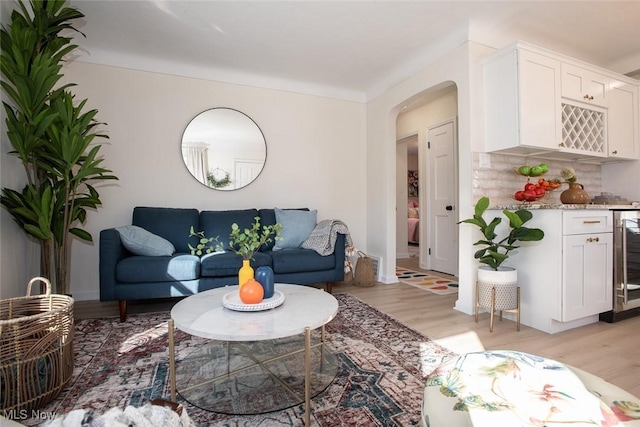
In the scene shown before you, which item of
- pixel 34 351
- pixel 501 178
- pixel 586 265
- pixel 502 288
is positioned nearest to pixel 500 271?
pixel 502 288

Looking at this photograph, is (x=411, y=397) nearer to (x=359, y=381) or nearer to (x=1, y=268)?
(x=359, y=381)

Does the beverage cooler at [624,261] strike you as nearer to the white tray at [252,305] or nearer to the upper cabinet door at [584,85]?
the upper cabinet door at [584,85]

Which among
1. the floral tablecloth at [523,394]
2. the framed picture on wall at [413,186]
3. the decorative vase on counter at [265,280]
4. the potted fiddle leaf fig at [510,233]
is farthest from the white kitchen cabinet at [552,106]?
the framed picture on wall at [413,186]

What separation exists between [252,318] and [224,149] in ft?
8.67

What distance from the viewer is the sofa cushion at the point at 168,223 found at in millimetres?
3055

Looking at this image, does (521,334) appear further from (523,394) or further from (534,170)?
(523,394)

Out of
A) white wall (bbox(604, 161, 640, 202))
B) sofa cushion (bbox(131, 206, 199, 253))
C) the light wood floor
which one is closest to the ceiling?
white wall (bbox(604, 161, 640, 202))

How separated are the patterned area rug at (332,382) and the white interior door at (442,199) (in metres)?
2.30

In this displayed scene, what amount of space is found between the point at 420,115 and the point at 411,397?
175 inches

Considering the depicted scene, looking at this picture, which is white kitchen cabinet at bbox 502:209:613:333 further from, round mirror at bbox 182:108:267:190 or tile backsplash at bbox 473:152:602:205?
round mirror at bbox 182:108:267:190

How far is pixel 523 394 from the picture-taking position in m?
0.81

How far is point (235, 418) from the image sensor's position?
52.4 inches

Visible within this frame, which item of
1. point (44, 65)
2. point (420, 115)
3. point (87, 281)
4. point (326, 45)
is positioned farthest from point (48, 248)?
point (420, 115)

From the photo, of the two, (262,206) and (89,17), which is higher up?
(89,17)
